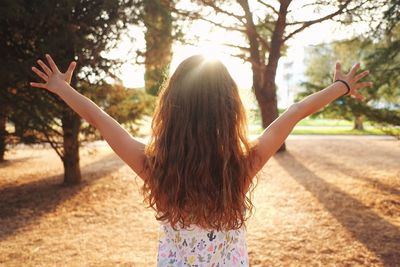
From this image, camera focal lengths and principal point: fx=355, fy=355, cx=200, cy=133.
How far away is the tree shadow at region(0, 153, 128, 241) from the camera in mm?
5578

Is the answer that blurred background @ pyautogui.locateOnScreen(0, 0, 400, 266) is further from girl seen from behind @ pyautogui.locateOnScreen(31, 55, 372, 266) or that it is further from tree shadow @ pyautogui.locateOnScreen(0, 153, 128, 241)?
girl seen from behind @ pyautogui.locateOnScreen(31, 55, 372, 266)

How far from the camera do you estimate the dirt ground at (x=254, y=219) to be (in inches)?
168

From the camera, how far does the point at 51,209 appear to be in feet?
20.5

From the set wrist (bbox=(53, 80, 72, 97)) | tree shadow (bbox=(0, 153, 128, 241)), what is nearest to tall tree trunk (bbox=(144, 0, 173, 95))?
tree shadow (bbox=(0, 153, 128, 241))

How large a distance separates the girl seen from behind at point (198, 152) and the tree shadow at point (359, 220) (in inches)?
125

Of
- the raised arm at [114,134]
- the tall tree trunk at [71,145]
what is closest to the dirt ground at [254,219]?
the tall tree trunk at [71,145]

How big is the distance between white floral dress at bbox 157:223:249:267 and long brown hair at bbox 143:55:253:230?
0.13m

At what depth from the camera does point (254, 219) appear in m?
5.72

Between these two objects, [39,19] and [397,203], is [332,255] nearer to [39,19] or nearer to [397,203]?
[397,203]

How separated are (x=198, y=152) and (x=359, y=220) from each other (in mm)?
4739

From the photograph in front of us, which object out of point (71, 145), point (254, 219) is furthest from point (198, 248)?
point (71, 145)

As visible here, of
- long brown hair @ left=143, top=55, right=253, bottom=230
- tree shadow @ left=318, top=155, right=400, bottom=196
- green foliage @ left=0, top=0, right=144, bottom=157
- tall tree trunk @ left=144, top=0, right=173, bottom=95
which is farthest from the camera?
tree shadow @ left=318, top=155, right=400, bottom=196

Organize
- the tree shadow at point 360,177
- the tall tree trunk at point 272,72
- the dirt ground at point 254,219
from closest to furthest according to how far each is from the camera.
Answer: the dirt ground at point 254,219 → the tree shadow at point 360,177 → the tall tree trunk at point 272,72

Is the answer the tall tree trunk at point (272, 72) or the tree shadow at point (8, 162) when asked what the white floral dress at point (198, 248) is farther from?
the tree shadow at point (8, 162)
